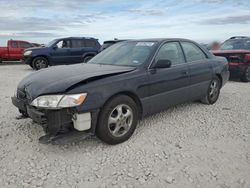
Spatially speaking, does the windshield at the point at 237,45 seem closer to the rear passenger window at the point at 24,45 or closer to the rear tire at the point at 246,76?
the rear tire at the point at 246,76

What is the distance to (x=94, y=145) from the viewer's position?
11.8 ft

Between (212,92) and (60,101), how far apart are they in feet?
12.2

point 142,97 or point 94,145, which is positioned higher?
point 142,97

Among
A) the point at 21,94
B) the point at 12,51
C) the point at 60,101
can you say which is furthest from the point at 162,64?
the point at 12,51

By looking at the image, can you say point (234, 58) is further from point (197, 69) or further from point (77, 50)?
point (77, 50)

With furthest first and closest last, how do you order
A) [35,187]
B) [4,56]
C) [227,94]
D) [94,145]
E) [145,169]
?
[4,56] → [227,94] → [94,145] → [145,169] → [35,187]

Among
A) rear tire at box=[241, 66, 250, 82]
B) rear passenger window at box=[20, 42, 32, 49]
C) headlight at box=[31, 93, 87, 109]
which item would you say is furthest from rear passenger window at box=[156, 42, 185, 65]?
rear passenger window at box=[20, 42, 32, 49]

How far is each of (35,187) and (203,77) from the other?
379 cm

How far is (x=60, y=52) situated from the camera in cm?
1280

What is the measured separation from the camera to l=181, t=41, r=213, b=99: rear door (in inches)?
193

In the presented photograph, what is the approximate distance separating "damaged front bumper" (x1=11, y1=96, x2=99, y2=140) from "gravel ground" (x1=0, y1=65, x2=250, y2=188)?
1.27 ft

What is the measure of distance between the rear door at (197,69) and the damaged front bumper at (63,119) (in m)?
2.39

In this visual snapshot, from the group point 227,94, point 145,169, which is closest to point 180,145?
point 145,169

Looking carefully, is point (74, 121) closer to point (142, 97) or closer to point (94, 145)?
point (94, 145)
